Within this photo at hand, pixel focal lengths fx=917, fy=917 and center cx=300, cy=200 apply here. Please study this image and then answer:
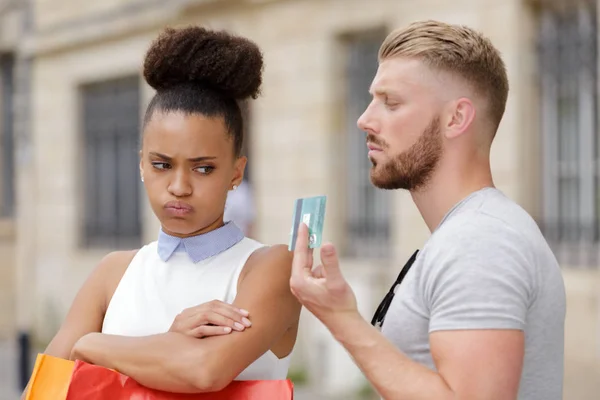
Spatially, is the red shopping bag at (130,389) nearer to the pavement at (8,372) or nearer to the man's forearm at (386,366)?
the man's forearm at (386,366)

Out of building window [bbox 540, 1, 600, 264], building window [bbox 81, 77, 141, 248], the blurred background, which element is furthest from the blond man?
building window [bbox 81, 77, 141, 248]

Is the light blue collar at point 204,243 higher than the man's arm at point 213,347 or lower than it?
higher

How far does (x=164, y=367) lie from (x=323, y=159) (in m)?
6.83

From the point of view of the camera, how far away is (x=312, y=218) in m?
1.90

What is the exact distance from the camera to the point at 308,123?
29.3 feet

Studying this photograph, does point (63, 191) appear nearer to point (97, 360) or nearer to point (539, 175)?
point (539, 175)

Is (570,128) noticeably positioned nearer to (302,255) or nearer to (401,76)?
(401,76)

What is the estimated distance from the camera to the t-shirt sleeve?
1.74 metres

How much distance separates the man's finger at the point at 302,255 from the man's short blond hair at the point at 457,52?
1.51 ft

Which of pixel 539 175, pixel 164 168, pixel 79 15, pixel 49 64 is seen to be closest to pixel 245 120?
pixel 164 168

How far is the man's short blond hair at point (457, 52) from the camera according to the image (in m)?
1.97

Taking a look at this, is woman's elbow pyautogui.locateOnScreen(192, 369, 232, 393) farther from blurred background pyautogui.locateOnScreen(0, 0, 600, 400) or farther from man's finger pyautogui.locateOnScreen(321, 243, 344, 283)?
blurred background pyautogui.locateOnScreen(0, 0, 600, 400)

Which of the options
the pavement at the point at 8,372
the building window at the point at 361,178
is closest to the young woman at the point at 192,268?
the building window at the point at 361,178

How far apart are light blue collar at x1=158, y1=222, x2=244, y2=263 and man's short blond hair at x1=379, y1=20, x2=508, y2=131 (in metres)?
0.59
